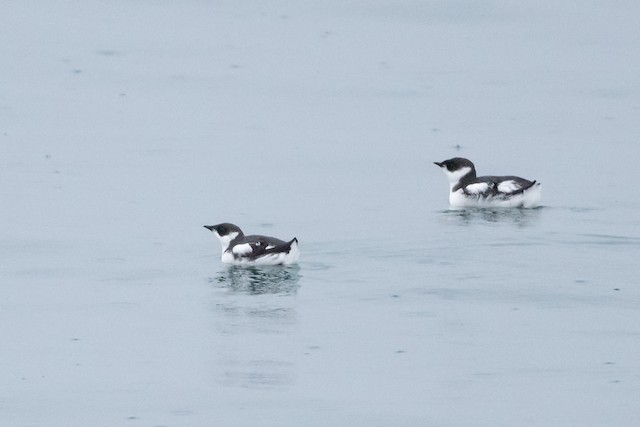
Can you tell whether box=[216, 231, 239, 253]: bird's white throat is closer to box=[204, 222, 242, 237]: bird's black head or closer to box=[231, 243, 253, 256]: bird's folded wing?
box=[204, 222, 242, 237]: bird's black head

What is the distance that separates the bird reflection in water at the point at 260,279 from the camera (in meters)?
15.5

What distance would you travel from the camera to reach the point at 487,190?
20266 mm

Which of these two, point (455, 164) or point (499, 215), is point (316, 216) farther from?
point (455, 164)

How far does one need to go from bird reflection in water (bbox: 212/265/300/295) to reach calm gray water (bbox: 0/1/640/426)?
5cm

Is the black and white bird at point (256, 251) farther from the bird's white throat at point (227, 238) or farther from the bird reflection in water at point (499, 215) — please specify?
the bird reflection in water at point (499, 215)

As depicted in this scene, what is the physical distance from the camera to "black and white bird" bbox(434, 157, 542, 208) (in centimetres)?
1978

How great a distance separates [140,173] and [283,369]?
9.26m

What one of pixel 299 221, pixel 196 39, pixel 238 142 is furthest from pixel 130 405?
pixel 196 39

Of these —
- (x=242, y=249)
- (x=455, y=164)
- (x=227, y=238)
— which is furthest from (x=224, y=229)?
(x=455, y=164)

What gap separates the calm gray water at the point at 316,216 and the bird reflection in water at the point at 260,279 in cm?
5

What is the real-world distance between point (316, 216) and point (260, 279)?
288 cm

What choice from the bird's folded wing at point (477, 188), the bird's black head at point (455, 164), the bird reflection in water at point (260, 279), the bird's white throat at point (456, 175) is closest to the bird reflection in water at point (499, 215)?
the bird's folded wing at point (477, 188)

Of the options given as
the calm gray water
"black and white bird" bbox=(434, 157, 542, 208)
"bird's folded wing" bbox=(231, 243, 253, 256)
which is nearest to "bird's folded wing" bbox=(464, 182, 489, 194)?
"black and white bird" bbox=(434, 157, 542, 208)

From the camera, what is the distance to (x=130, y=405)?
1166cm
